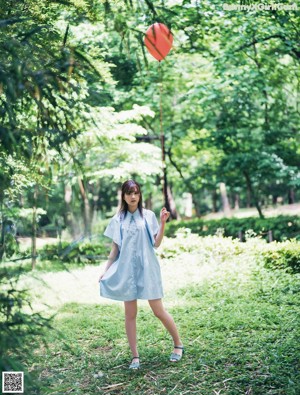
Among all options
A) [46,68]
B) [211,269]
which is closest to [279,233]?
[211,269]

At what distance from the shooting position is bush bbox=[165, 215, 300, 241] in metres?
11.8

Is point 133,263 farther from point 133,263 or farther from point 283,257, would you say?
point 283,257

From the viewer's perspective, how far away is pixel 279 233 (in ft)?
38.9

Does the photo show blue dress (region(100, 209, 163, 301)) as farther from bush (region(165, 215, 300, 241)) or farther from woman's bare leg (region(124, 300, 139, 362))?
bush (region(165, 215, 300, 241))

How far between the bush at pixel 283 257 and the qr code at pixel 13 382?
19.0 ft

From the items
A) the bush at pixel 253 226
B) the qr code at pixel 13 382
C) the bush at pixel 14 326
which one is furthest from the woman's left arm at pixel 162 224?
the bush at pixel 253 226

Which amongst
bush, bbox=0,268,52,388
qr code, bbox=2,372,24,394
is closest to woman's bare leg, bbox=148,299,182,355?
bush, bbox=0,268,52,388

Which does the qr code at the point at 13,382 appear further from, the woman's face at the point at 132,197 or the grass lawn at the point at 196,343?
the woman's face at the point at 132,197

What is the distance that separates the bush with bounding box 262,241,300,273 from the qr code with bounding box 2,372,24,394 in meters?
5.80

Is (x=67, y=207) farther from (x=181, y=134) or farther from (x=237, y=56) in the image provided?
(x=181, y=134)

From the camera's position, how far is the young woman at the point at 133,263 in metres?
4.06

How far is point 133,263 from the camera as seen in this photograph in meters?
4.16

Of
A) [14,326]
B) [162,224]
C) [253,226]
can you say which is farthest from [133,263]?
[253,226]

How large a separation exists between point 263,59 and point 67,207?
29.3 ft
